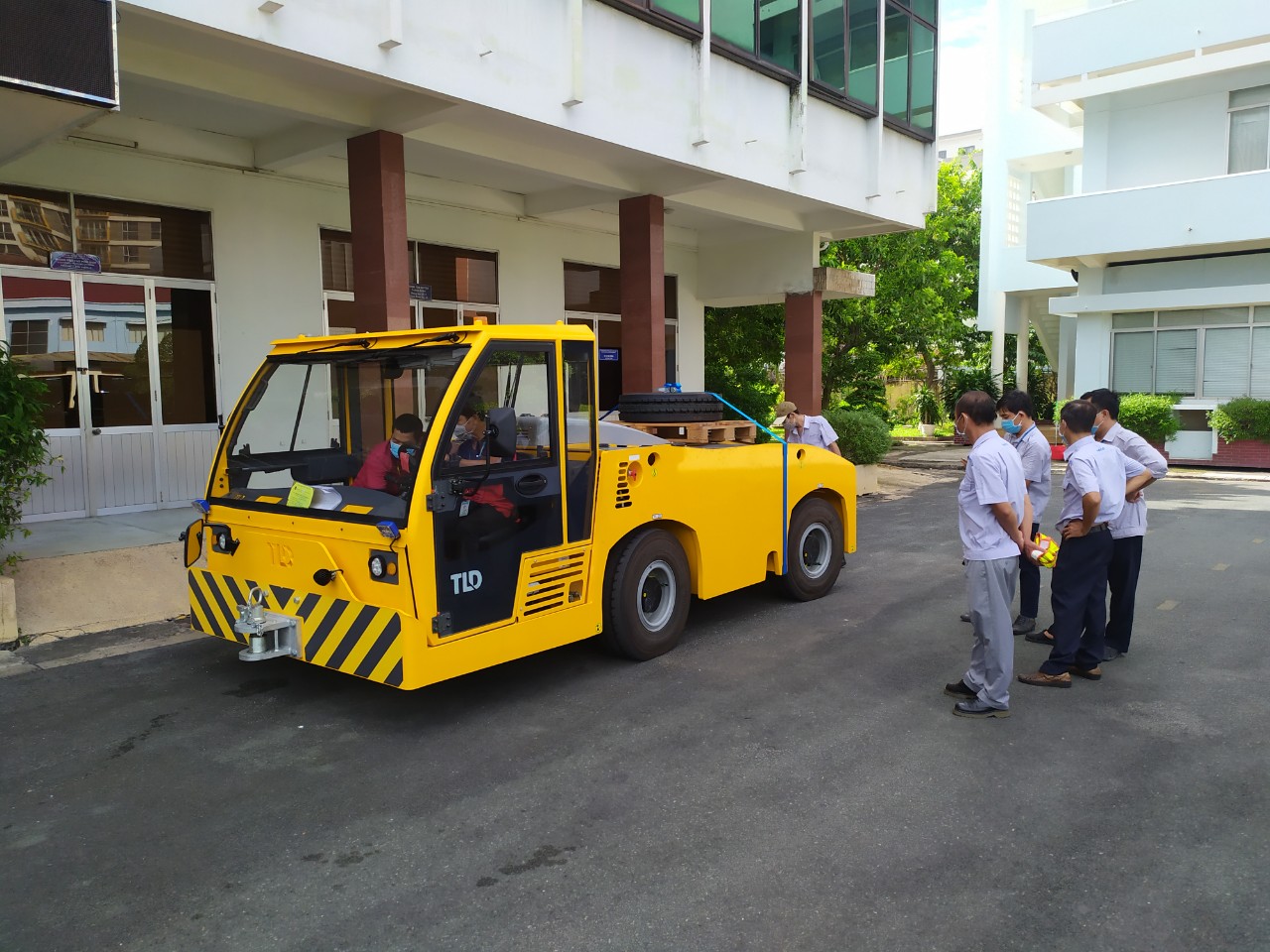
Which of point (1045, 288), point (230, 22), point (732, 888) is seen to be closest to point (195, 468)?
point (230, 22)

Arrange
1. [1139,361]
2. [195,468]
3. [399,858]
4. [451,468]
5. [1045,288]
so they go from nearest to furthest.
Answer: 1. [399,858]
2. [451,468]
3. [195,468]
4. [1139,361]
5. [1045,288]

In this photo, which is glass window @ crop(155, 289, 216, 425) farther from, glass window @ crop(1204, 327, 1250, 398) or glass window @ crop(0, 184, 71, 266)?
glass window @ crop(1204, 327, 1250, 398)

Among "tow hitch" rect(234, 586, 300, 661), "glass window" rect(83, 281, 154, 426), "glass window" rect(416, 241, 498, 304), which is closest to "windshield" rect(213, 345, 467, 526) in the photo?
"tow hitch" rect(234, 586, 300, 661)

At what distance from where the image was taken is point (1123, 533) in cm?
605

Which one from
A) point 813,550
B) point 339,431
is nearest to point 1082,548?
point 813,550

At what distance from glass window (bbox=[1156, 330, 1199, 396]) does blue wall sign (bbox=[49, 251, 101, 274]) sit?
2049cm

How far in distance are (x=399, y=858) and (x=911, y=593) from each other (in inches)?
222

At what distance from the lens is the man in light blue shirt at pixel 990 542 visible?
5.01 meters

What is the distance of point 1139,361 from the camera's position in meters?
21.0

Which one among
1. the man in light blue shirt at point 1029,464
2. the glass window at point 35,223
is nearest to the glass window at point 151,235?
the glass window at point 35,223

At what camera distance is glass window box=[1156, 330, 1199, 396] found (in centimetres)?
2027

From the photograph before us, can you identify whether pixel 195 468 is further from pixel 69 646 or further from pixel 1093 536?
pixel 1093 536

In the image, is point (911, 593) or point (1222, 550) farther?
point (1222, 550)

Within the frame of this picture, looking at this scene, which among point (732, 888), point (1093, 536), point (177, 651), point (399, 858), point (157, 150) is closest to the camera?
point (732, 888)
